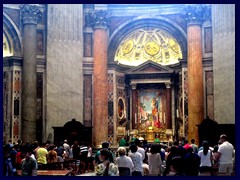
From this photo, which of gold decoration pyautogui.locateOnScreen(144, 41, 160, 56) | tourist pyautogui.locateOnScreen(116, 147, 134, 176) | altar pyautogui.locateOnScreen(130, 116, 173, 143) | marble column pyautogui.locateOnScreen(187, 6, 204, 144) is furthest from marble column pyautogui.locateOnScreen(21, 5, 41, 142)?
tourist pyautogui.locateOnScreen(116, 147, 134, 176)

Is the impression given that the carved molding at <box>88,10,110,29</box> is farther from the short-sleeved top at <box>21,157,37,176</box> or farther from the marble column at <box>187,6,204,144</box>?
the short-sleeved top at <box>21,157,37,176</box>

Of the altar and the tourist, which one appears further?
the altar

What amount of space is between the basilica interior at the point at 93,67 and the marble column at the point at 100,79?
5cm

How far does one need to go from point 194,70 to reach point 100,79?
4692mm

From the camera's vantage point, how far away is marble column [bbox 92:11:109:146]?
2400 centimetres

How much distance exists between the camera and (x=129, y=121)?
91.1ft

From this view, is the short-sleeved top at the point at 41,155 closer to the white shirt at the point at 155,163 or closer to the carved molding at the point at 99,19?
the white shirt at the point at 155,163

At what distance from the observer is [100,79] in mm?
24125

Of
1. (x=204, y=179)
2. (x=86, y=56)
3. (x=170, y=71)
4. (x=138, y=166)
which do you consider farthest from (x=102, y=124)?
(x=204, y=179)

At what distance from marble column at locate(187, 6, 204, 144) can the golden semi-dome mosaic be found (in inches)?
106

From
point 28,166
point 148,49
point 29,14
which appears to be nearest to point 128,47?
point 148,49

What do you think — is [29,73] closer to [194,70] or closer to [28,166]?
[194,70]

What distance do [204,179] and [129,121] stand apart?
18138 millimetres

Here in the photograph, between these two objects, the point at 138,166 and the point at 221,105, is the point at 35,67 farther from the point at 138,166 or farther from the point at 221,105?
the point at 138,166
